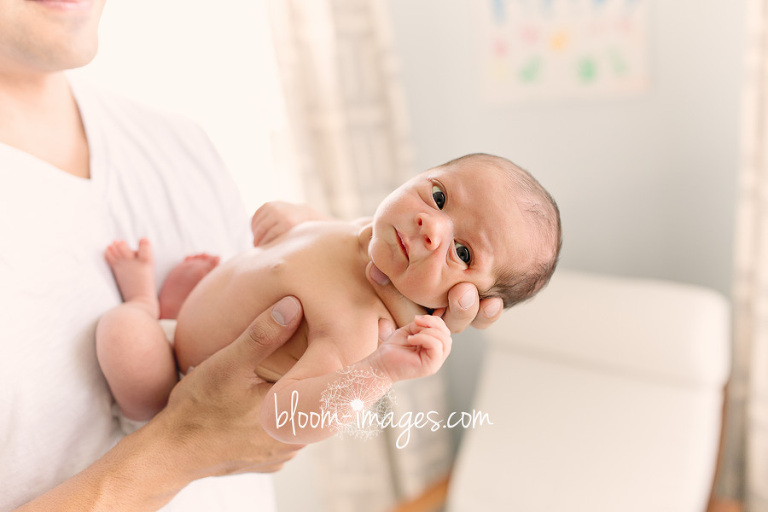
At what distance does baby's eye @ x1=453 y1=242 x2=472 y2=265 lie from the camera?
2.73 ft

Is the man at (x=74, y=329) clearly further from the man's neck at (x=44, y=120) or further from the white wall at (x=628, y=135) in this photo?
the white wall at (x=628, y=135)

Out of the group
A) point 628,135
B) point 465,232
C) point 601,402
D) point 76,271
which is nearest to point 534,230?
point 465,232

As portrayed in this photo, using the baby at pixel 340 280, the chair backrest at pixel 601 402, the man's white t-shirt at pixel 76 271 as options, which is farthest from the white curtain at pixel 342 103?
the baby at pixel 340 280

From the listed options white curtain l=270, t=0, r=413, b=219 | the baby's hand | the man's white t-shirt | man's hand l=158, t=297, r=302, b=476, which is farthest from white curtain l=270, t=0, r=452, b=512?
the baby's hand

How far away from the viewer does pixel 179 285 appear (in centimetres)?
105

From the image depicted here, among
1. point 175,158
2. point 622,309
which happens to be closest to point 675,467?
point 622,309

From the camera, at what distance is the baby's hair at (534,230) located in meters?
0.85

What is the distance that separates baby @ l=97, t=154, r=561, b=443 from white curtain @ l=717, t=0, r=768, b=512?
3.67ft

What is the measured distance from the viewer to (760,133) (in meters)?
1.70

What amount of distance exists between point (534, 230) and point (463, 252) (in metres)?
0.10

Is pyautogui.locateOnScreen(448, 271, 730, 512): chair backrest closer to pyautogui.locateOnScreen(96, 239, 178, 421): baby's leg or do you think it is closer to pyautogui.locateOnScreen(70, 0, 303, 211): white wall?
pyautogui.locateOnScreen(70, 0, 303, 211): white wall

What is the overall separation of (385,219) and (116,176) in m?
0.48

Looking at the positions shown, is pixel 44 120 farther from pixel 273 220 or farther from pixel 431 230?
pixel 431 230

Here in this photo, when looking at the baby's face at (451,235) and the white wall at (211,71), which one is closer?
the baby's face at (451,235)
